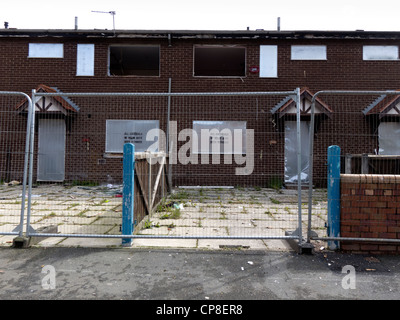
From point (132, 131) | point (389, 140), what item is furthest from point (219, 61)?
point (389, 140)

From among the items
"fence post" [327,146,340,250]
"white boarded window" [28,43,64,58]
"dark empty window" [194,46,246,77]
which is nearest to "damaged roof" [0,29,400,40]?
"white boarded window" [28,43,64,58]

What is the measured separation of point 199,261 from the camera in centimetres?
358

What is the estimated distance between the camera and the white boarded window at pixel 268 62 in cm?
1145

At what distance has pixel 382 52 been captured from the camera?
11.3 m

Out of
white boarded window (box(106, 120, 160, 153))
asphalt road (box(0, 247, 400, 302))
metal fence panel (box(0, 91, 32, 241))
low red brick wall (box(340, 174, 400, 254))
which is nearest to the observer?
asphalt road (box(0, 247, 400, 302))

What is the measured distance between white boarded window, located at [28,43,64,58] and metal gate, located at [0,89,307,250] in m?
2.27

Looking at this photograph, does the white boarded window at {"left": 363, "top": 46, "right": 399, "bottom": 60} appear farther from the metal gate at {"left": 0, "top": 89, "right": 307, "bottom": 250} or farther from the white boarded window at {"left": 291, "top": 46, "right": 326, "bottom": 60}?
the metal gate at {"left": 0, "top": 89, "right": 307, "bottom": 250}

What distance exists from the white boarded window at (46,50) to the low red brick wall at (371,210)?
39.3 ft

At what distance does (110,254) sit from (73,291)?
100cm

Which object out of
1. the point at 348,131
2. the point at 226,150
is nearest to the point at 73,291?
the point at 226,150

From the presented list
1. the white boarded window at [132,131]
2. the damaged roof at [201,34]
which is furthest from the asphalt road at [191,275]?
the damaged roof at [201,34]

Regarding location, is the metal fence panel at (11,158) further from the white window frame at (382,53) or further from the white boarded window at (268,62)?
the white window frame at (382,53)

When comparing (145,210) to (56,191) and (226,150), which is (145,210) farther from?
(56,191)

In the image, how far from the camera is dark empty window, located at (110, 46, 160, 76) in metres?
13.3
